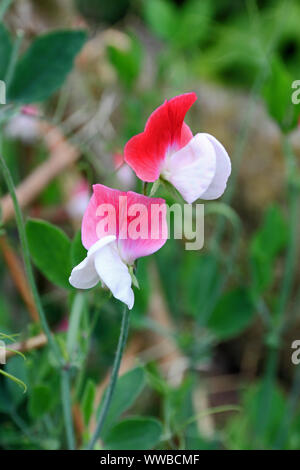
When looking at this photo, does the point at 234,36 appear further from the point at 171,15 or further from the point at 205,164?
the point at 205,164

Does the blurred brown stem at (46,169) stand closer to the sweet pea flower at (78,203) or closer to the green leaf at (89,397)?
the sweet pea flower at (78,203)

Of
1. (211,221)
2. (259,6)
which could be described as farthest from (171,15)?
(259,6)

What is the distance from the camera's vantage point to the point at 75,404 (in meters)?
0.56

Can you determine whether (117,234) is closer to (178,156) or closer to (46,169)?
(178,156)

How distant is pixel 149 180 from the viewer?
331 millimetres

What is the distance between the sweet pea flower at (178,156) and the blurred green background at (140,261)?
0.33 ft

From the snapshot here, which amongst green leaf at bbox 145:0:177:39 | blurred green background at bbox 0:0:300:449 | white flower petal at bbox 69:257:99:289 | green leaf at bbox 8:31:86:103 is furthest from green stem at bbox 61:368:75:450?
green leaf at bbox 145:0:177:39

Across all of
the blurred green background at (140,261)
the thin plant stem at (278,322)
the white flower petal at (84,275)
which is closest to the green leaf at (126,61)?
the blurred green background at (140,261)

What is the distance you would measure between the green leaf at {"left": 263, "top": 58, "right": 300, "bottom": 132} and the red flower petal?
247 mm

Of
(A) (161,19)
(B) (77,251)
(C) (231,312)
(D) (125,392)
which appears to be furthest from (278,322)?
(A) (161,19)

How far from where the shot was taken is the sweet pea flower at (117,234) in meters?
0.31

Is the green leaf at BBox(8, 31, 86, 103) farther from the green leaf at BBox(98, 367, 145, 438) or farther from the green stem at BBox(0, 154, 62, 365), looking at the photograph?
the green leaf at BBox(98, 367, 145, 438)

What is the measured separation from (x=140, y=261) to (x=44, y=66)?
197mm

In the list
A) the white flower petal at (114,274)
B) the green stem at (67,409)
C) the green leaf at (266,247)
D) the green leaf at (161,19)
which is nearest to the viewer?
the white flower petal at (114,274)
